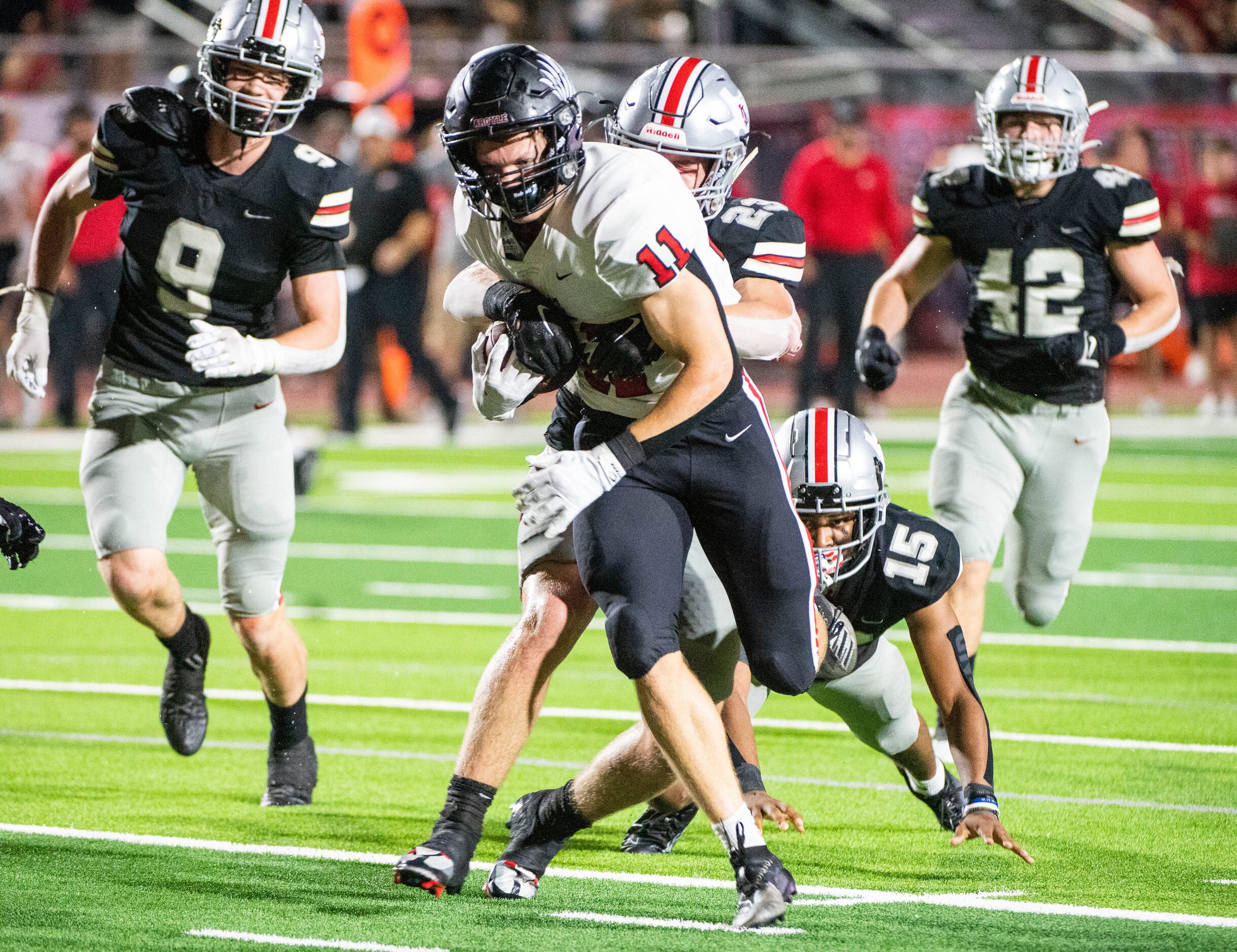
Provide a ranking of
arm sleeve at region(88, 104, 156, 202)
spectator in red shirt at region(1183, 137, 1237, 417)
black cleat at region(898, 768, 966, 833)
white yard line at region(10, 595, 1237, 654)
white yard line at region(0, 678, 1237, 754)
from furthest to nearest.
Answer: spectator in red shirt at region(1183, 137, 1237, 417) → white yard line at region(10, 595, 1237, 654) → white yard line at region(0, 678, 1237, 754) → arm sleeve at region(88, 104, 156, 202) → black cleat at region(898, 768, 966, 833)

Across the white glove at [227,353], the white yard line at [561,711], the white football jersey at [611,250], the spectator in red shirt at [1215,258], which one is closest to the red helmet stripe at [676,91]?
the white football jersey at [611,250]

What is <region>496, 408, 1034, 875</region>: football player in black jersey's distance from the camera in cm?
409

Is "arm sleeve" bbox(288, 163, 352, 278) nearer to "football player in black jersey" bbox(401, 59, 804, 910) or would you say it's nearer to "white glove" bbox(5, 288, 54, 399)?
"football player in black jersey" bbox(401, 59, 804, 910)

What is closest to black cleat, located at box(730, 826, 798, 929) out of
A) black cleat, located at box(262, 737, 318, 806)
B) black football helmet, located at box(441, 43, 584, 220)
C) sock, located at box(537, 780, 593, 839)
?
sock, located at box(537, 780, 593, 839)

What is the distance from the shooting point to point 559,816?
3822 millimetres

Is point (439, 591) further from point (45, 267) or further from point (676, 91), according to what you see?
point (676, 91)

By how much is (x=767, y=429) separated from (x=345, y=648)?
3.37 m

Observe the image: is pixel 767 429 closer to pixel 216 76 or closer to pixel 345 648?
pixel 216 76

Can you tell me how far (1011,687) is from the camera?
612 centimetres

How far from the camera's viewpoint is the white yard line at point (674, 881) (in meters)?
3.60

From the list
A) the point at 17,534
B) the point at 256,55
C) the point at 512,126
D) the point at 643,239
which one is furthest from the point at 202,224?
the point at 643,239

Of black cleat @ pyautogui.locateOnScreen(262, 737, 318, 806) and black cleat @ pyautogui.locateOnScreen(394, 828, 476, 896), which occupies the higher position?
black cleat @ pyautogui.locateOnScreen(394, 828, 476, 896)

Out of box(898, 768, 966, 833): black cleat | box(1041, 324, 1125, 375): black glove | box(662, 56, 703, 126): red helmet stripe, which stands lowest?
box(898, 768, 966, 833): black cleat

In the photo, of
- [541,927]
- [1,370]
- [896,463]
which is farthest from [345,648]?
[1,370]
